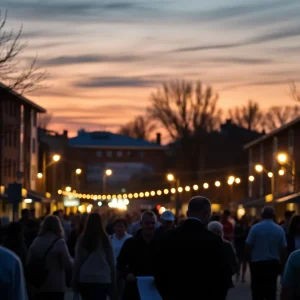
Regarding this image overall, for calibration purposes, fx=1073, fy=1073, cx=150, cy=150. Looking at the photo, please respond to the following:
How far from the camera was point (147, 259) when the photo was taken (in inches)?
510

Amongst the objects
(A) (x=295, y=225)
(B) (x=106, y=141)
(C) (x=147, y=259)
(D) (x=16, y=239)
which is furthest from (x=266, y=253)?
(B) (x=106, y=141)

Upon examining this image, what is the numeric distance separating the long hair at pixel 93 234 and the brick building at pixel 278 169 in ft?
157

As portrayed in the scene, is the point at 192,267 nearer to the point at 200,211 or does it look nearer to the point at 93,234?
the point at 200,211

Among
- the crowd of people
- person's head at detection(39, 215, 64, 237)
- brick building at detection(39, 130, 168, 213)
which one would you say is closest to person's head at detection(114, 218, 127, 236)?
the crowd of people

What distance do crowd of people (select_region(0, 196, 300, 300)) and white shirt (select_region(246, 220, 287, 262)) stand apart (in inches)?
0.6

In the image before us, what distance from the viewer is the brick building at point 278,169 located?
224 feet

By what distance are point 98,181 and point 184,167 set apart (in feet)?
124

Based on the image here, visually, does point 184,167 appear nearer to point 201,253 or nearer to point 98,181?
point 98,181

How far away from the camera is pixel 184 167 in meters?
114

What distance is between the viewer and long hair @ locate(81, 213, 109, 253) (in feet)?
45.3

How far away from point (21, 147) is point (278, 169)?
2046 centimetres

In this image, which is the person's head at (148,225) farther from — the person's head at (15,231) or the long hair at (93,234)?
the person's head at (15,231)

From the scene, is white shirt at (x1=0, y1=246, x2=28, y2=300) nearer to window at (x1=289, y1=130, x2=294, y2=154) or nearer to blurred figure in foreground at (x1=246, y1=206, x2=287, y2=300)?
blurred figure in foreground at (x1=246, y1=206, x2=287, y2=300)

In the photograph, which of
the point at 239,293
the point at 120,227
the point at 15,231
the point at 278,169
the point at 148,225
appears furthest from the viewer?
the point at 278,169
